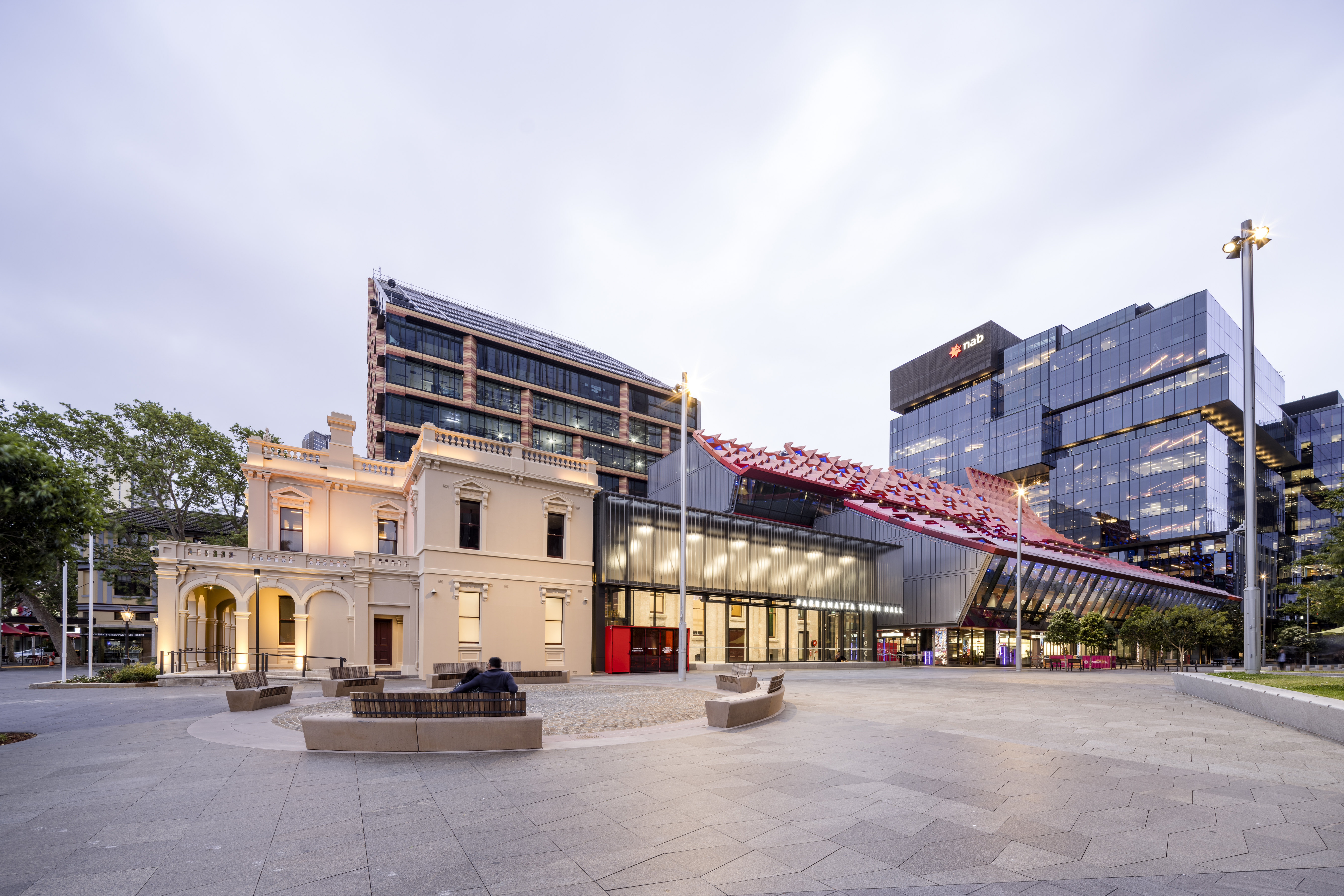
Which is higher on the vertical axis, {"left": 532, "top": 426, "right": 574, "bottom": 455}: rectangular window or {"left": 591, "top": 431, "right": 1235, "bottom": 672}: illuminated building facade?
{"left": 532, "top": 426, "right": 574, "bottom": 455}: rectangular window

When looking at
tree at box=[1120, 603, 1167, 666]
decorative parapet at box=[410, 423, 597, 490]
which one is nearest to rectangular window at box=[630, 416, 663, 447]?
decorative parapet at box=[410, 423, 597, 490]

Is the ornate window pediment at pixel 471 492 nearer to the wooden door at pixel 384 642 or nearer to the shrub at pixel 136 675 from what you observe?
the wooden door at pixel 384 642

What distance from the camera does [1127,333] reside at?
303 ft

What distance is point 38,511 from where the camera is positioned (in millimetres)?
10625

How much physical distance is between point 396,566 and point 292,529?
6398mm

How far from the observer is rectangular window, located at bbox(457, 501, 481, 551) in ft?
98.9

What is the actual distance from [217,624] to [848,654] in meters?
36.9

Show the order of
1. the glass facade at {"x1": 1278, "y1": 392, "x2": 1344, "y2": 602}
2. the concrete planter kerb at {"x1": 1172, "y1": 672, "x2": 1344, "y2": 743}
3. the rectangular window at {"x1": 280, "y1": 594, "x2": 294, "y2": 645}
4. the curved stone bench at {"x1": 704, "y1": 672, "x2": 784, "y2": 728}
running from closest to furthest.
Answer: the concrete planter kerb at {"x1": 1172, "y1": 672, "x2": 1344, "y2": 743} → the curved stone bench at {"x1": 704, "y1": 672, "x2": 784, "y2": 728} → the rectangular window at {"x1": 280, "y1": 594, "x2": 294, "y2": 645} → the glass facade at {"x1": 1278, "y1": 392, "x2": 1344, "y2": 602}

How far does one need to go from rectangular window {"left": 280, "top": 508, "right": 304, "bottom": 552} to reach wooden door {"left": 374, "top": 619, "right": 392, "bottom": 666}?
5487mm

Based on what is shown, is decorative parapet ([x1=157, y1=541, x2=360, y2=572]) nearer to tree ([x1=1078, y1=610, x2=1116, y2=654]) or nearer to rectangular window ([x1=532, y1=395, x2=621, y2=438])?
rectangular window ([x1=532, y1=395, x2=621, y2=438])

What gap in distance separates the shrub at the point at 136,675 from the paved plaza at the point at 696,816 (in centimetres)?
1511

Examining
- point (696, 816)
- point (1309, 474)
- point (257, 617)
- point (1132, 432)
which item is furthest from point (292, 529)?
point (1309, 474)

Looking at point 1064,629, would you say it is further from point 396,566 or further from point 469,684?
point 469,684

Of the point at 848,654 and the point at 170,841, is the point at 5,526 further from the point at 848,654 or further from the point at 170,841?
the point at 848,654
